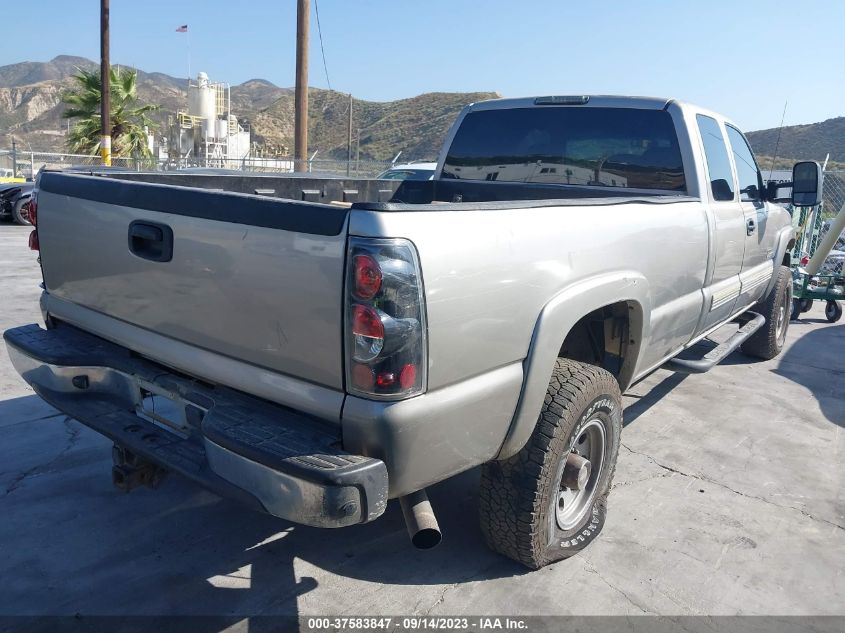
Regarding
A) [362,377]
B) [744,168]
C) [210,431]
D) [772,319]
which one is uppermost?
[744,168]

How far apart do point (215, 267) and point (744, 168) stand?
4.37m

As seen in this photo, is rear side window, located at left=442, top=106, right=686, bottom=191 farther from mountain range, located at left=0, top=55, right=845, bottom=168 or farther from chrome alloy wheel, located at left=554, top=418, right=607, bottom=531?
mountain range, located at left=0, top=55, right=845, bottom=168

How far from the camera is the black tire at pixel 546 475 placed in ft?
9.37

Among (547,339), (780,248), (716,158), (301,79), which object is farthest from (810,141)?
(547,339)

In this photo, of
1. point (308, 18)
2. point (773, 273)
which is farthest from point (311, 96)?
point (773, 273)

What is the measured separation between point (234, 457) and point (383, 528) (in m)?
1.44

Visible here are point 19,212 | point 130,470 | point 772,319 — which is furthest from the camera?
point 19,212

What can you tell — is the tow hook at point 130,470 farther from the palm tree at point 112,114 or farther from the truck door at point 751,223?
the palm tree at point 112,114

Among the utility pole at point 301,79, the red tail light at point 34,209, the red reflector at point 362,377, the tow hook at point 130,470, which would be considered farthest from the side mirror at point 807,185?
the utility pole at point 301,79

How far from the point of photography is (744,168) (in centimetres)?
536

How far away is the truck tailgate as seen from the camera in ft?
7.35

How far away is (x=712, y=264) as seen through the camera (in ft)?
14.3

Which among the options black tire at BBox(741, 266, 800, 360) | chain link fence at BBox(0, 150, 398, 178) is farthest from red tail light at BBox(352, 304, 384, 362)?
chain link fence at BBox(0, 150, 398, 178)

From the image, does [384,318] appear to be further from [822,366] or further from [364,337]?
[822,366]
